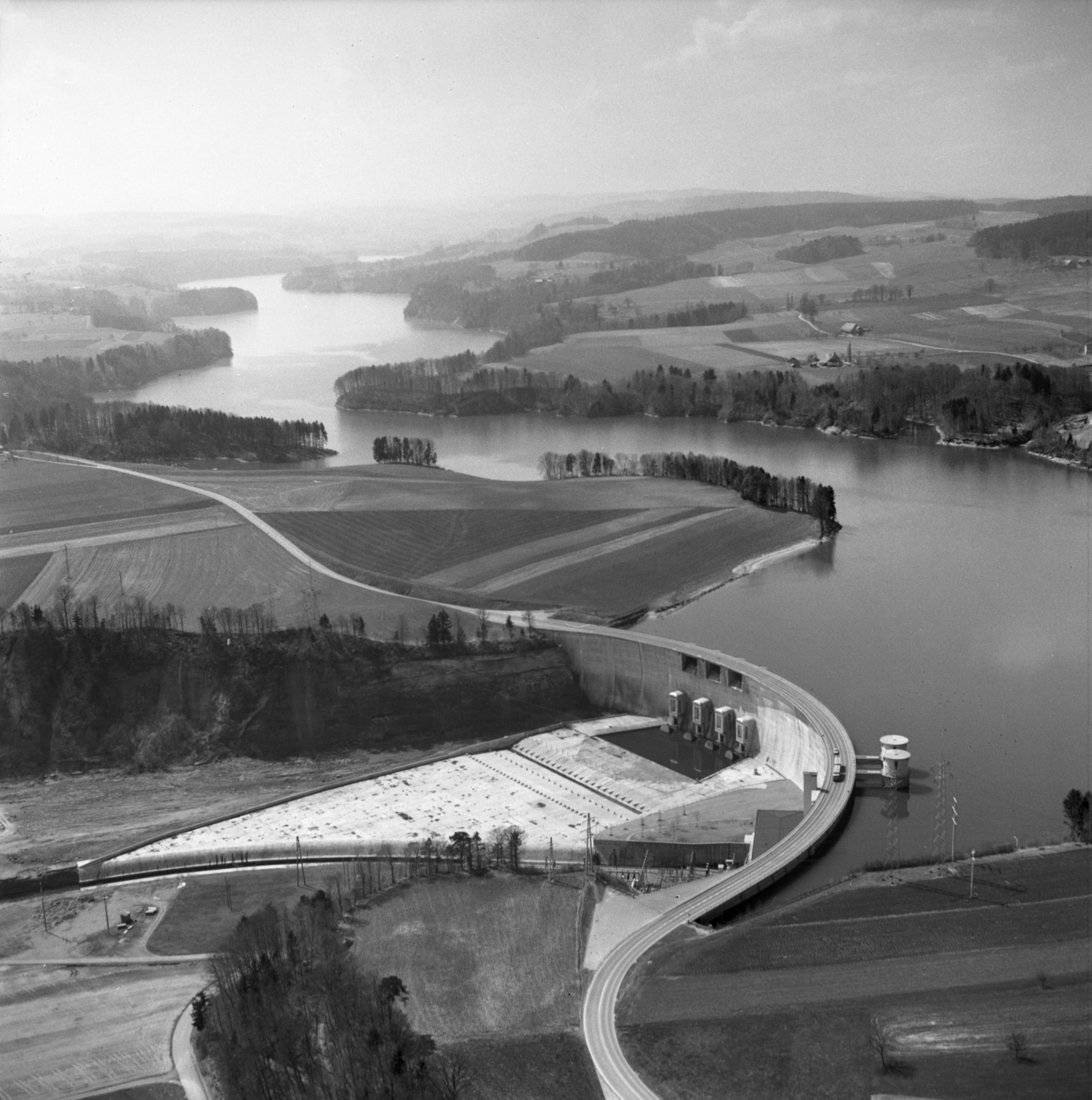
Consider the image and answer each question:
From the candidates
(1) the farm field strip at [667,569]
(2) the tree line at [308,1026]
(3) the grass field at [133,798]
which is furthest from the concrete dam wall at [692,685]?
(2) the tree line at [308,1026]

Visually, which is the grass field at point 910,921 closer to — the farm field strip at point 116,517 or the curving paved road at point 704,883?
the curving paved road at point 704,883

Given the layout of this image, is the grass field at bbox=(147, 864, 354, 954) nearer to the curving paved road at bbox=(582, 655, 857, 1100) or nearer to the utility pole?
the curving paved road at bbox=(582, 655, 857, 1100)

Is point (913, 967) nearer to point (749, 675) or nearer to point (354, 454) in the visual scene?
point (749, 675)

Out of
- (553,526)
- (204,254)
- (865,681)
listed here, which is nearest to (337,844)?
(865,681)

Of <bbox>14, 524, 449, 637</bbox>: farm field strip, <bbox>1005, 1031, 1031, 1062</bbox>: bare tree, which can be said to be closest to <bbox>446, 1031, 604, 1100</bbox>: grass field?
<bbox>1005, 1031, 1031, 1062</bbox>: bare tree

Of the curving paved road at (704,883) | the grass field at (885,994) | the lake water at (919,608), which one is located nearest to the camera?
the grass field at (885,994)

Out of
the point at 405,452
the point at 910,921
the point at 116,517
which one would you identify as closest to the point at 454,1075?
the point at 910,921
